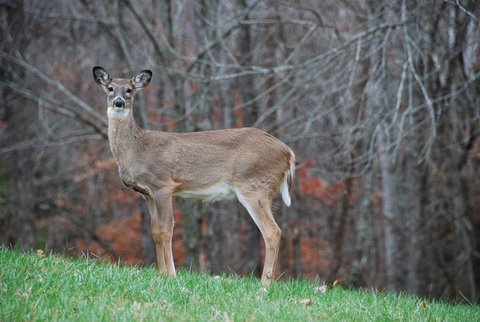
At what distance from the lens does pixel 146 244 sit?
1727cm

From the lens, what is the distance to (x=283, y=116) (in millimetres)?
15523

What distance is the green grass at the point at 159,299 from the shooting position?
17.4 feet

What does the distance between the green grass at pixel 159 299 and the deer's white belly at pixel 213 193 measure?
1.19 meters

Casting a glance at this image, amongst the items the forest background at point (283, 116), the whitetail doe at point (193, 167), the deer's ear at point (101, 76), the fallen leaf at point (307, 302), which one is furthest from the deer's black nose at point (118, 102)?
the fallen leaf at point (307, 302)

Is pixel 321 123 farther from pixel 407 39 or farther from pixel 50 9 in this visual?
pixel 407 39

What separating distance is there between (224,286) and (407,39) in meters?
4.22

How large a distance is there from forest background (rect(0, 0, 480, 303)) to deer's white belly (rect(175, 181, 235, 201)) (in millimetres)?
1471

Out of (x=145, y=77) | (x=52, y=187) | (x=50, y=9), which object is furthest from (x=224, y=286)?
(x=52, y=187)

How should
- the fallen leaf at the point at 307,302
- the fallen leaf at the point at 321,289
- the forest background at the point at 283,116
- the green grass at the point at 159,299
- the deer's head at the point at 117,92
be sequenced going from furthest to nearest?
the forest background at the point at 283,116 → the deer's head at the point at 117,92 → the fallen leaf at the point at 321,289 → the fallen leaf at the point at 307,302 → the green grass at the point at 159,299

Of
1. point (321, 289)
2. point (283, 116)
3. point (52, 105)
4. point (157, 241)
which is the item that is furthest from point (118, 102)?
point (283, 116)

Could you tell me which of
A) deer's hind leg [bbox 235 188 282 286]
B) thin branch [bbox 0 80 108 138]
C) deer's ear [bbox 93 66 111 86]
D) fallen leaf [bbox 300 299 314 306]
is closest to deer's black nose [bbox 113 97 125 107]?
deer's ear [bbox 93 66 111 86]

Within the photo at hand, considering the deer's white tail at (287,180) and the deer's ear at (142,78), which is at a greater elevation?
the deer's ear at (142,78)

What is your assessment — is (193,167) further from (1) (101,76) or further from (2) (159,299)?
(2) (159,299)

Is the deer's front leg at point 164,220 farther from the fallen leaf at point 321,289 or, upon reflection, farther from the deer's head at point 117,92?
the fallen leaf at point 321,289
